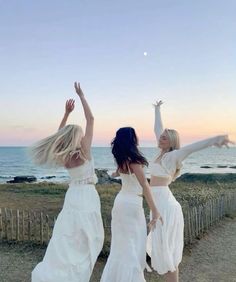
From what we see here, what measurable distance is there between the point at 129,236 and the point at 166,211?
0.77 m

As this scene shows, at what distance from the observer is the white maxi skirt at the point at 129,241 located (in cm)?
501

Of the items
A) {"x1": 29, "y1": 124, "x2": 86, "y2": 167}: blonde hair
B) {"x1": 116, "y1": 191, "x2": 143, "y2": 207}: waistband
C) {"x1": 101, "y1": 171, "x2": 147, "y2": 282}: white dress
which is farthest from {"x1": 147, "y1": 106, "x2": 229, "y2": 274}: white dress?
{"x1": 29, "y1": 124, "x2": 86, "y2": 167}: blonde hair

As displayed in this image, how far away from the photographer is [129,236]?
504cm

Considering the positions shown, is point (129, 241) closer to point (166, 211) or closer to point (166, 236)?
point (166, 236)

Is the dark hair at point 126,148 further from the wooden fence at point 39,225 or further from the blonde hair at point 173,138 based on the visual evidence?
the wooden fence at point 39,225

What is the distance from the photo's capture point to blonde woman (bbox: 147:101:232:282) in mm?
5465

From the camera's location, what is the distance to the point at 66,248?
5324 mm

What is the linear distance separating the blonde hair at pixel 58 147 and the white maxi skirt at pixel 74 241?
0.52 m

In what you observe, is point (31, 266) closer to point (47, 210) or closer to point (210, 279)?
point (210, 279)

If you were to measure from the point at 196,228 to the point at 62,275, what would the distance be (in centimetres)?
643

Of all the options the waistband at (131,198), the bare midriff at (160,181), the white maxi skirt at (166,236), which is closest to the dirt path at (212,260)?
the white maxi skirt at (166,236)

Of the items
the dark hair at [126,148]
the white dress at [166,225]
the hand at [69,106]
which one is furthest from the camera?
the hand at [69,106]

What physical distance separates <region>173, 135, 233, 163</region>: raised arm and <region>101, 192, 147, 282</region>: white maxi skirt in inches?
30.9

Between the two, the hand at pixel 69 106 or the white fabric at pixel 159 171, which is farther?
the hand at pixel 69 106
